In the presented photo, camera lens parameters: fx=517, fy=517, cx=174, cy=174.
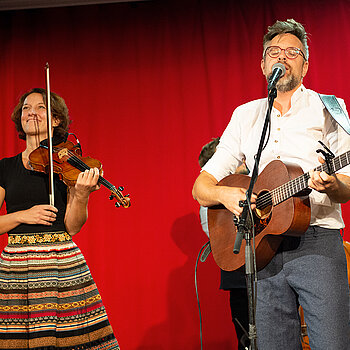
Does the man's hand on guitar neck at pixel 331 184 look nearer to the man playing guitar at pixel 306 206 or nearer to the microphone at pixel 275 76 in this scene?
the man playing guitar at pixel 306 206

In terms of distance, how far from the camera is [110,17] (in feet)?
14.9

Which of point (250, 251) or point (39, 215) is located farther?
point (39, 215)

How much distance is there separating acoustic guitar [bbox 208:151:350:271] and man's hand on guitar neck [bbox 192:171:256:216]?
0.08m

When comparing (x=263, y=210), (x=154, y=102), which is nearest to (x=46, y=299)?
(x=263, y=210)

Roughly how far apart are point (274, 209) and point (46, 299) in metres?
1.21

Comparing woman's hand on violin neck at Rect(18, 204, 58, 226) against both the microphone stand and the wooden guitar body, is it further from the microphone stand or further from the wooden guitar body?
the microphone stand

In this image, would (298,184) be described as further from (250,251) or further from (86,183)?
(86,183)

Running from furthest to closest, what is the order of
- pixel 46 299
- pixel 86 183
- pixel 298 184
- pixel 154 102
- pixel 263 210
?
pixel 154 102 → pixel 86 183 → pixel 46 299 → pixel 263 210 → pixel 298 184

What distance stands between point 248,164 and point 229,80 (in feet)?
7.11

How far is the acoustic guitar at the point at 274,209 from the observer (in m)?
1.96

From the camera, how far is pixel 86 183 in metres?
2.67

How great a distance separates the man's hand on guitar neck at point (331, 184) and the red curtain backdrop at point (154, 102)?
2334 mm

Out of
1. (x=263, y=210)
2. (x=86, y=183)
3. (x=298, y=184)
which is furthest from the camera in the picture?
(x=86, y=183)

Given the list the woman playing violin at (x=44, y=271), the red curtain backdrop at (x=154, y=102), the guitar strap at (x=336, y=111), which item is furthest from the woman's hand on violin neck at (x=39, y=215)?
the red curtain backdrop at (x=154, y=102)
